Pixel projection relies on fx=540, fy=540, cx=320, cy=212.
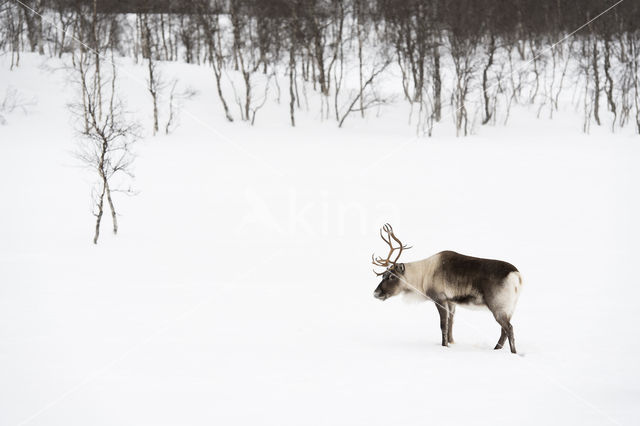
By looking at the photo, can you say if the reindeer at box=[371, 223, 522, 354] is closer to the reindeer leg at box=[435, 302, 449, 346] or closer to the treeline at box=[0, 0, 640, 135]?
the reindeer leg at box=[435, 302, 449, 346]

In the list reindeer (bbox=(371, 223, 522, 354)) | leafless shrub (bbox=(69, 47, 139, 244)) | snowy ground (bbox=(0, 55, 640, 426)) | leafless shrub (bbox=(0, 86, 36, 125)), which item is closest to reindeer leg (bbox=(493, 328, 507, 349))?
reindeer (bbox=(371, 223, 522, 354))

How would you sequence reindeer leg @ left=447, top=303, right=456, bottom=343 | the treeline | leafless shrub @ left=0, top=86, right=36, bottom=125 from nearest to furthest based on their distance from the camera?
reindeer leg @ left=447, top=303, right=456, bottom=343 → leafless shrub @ left=0, top=86, right=36, bottom=125 → the treeline

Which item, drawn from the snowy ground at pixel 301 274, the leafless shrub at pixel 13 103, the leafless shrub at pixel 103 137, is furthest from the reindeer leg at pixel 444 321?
the leafless shrub at pixel 13 103

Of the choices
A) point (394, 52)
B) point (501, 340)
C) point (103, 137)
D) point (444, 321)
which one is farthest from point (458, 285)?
point (394, 52)

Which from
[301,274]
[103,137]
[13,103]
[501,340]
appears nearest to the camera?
[501,340]

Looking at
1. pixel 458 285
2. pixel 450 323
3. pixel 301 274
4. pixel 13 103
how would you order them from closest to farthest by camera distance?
1. pixel 458 285
2. pixel 450 323
3. pixel 301 274
4. pixel 13 103

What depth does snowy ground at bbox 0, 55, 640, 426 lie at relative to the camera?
561cm

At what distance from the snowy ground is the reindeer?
20.9 inches

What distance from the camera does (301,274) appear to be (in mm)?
12977

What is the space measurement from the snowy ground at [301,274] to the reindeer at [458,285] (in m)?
0.53

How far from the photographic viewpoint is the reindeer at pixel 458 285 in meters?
7.05

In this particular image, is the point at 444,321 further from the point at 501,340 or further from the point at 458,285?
the point at 501,340

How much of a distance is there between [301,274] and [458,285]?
6031 mm

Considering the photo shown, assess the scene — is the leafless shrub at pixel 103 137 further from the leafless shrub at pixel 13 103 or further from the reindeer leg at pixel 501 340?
the reindeer leg at pixel 501 340
